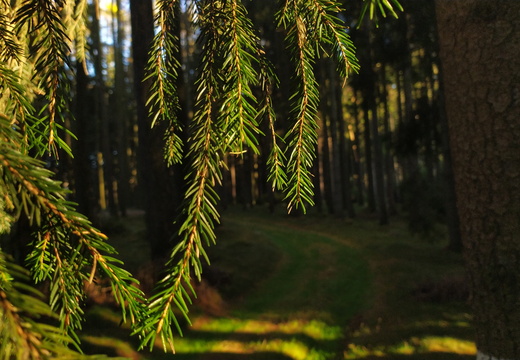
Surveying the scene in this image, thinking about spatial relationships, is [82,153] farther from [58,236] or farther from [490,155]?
[58,236]

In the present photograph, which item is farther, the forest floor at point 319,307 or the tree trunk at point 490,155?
the forest floor at point 319,307

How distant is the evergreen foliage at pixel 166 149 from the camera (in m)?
0.81

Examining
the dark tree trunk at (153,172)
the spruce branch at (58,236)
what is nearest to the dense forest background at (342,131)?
the dark tree trunk at (153,172)

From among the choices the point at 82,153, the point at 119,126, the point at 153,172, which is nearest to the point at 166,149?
the point at 153,172

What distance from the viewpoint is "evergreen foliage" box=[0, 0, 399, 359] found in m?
0.81

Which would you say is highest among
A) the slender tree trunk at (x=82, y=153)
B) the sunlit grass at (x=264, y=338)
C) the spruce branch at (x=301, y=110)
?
the slender tree trunk at (x=82, y=153)

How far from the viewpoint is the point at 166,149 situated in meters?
1.59

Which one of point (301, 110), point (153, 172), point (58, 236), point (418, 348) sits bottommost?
point (418, 348)

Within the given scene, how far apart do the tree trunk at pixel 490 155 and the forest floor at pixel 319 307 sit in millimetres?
4550

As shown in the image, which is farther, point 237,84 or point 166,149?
point 166,149

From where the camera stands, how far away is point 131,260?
1280 cm

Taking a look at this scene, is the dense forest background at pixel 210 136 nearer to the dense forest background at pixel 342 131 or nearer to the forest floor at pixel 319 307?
the dense forest background at pixel 342 131

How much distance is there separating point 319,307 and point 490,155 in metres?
7.95

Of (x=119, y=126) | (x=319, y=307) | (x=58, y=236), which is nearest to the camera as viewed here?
(x=58, y=236)
